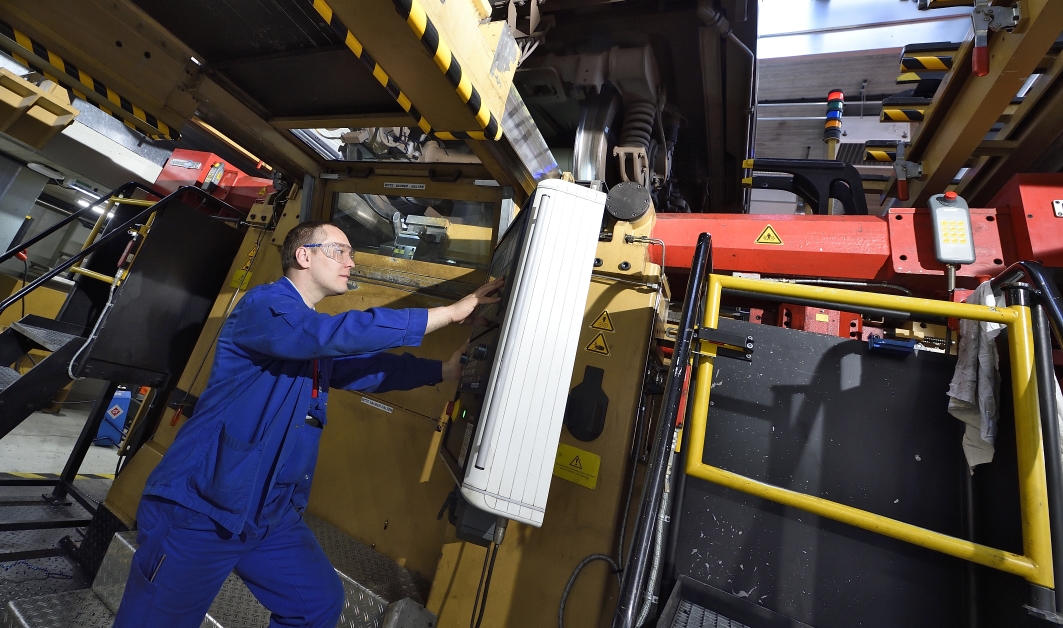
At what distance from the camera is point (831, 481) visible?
5.02 ft

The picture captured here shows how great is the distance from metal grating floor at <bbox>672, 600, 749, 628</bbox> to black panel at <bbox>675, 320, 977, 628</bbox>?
0.42 ft

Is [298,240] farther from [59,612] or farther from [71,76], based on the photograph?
[59,612]

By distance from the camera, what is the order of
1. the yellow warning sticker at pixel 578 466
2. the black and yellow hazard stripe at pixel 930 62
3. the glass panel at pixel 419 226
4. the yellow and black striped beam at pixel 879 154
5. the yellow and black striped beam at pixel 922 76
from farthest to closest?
the yellow and black striped beam at pixel 879 154
the yellow and black striped beam at pixel 922 76
the black and yellow hazard stripe at pixel 930 62
the glass panel at pixel 419 226
the yellow warning sticker at pixel 578 466

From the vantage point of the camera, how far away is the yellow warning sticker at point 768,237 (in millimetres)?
2265

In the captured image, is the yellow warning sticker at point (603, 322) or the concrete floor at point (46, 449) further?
the concrete floor at point (46, 449)

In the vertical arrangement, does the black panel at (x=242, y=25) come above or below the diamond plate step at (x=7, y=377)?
above

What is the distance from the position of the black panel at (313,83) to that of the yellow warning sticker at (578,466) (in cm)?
183

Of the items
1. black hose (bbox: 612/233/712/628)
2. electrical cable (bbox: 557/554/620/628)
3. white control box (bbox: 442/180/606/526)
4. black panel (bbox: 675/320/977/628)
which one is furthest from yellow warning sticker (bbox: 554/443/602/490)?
black hose (bbox: 612/233/712/628)

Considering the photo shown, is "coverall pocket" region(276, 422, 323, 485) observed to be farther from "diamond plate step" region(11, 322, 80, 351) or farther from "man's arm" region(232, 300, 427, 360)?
"diamond plate step" region(11, 322, 80, 351)

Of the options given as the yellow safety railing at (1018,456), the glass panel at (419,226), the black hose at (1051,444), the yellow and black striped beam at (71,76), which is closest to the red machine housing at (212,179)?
the glass panel at (419,226)

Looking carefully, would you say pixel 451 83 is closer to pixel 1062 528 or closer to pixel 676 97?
pixel 1062 528

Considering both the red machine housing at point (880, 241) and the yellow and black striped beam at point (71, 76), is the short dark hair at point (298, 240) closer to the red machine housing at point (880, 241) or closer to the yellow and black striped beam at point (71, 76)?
the yellow and black striped beam at point (71, 76)

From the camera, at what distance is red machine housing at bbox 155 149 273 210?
4.10 m

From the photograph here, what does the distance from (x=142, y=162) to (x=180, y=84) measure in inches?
224
